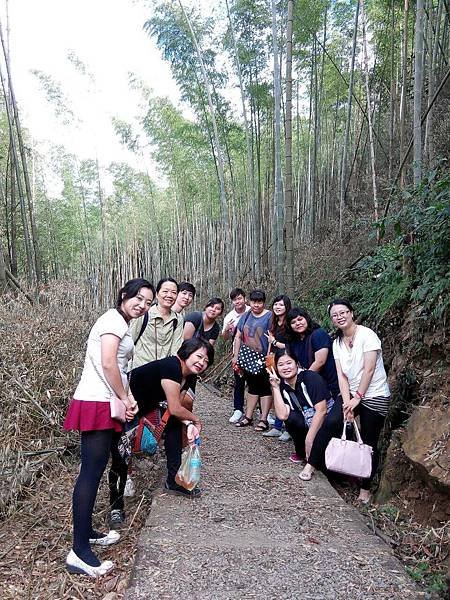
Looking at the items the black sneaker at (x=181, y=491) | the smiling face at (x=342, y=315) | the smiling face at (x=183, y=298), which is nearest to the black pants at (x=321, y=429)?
the smiling face at (x=342, y=315)

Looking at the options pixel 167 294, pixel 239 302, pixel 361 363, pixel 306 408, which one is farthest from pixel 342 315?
pixel 239 302

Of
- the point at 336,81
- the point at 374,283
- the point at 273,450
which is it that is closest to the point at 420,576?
the point at 273,450

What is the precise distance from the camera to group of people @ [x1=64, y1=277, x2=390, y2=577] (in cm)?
204

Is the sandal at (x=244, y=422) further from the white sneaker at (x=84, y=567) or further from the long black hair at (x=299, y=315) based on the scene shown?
the white sneaker at (x=84, y=567)

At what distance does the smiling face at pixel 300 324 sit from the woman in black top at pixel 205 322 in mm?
631

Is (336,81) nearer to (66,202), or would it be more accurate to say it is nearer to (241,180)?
(241,180)

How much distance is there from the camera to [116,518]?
2426 mm

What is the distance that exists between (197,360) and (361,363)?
1010 millimetres

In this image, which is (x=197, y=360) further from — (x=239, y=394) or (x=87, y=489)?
(x=239, y=394)

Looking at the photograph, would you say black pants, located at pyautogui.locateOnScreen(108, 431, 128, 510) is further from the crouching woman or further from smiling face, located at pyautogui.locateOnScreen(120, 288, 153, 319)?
the crouching woman

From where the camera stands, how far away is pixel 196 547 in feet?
7.13

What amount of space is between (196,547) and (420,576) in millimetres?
893

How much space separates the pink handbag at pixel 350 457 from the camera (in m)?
2.78

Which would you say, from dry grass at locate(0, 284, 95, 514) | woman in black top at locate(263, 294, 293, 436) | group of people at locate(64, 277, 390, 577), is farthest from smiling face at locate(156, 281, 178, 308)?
dry grass at locate(0, 284, 95, 514)
